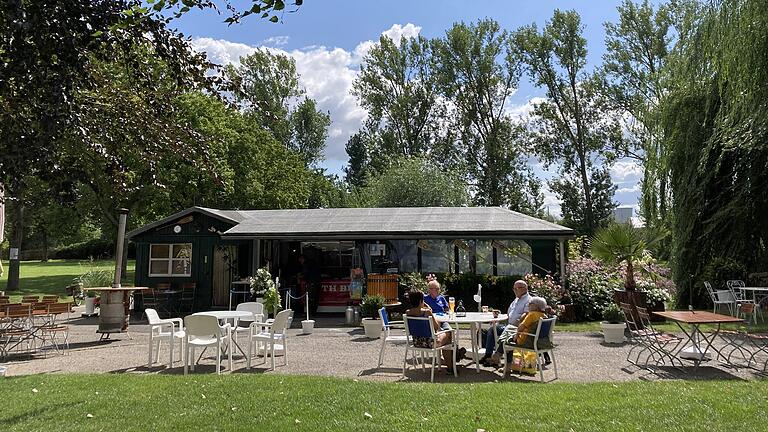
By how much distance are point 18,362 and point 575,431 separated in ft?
29.6

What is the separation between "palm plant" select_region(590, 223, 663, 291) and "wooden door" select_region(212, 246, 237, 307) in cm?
1100

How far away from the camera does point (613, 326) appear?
9.93 meters

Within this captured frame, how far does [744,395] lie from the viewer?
5699 millimetres

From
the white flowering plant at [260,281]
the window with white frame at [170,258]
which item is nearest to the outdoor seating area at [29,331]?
the white flowering plant at [260,281]

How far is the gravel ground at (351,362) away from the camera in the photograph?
291 inches

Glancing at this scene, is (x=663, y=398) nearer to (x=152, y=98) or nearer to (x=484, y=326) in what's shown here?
(x=484, y=326)

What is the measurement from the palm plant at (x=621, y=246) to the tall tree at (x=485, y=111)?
24.1 metres

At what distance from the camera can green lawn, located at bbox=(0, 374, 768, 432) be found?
15.8 feet

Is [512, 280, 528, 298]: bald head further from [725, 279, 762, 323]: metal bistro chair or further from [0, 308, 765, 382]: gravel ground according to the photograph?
[725, 279, 762, 323]: metal bistro chair

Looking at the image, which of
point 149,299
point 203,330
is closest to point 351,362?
point 203,330

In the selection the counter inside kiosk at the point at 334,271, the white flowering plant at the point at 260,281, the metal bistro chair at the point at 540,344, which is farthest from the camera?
the counter inside kiosk at the point at 334,271

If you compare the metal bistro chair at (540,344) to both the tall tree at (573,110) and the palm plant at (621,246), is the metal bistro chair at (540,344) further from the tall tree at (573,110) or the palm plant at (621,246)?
the tall tree at (573,110)

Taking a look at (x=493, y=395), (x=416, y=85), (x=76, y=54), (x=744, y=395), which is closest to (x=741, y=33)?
(x=744, y=395)

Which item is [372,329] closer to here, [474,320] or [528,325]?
[474,320]
